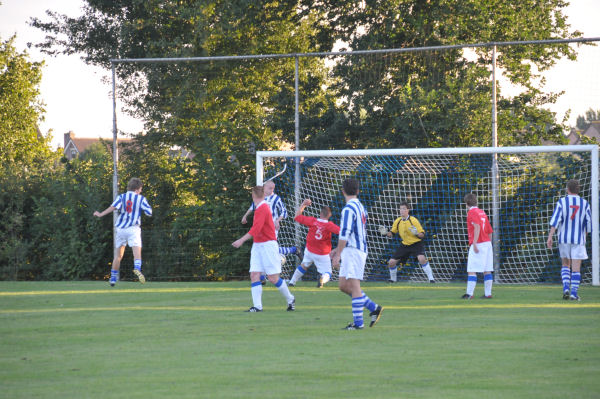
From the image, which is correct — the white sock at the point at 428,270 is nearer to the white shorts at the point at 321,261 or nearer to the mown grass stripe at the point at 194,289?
the mown grass stripe at the point at 194,289

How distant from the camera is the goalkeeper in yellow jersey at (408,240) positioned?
16.9 metres

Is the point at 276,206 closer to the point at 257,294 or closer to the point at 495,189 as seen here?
the point at 257,294

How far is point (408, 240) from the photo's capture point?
17.0 metres

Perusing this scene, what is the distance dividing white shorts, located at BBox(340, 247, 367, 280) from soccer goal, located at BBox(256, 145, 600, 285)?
732 cm

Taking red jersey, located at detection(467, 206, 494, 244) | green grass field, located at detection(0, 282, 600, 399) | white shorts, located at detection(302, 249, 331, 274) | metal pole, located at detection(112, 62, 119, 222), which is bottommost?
green grass field, located at detection(0, 282, 600, 399)

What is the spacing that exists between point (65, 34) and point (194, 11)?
6232 millimetres

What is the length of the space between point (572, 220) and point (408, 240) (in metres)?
4.74

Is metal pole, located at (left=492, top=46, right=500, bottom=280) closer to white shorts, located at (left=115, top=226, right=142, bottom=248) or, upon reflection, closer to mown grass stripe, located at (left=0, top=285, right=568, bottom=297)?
mown grass stripe, located at (left=0, top=285, right=568, bottom=297)

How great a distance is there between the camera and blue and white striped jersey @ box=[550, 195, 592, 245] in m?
12.7

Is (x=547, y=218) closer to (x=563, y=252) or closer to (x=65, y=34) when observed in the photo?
(x=563, y=252)

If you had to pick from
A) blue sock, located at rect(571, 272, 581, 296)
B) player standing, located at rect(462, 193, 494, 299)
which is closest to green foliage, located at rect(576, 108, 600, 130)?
blue sock, located at rect(571, 272, 581, 296)

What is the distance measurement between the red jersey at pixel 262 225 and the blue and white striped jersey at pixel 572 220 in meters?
4.84

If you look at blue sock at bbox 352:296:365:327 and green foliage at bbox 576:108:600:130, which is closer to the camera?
blue sock at bbox 352:296:365:327

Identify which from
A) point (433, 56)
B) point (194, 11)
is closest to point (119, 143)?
point (194, 11)
